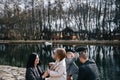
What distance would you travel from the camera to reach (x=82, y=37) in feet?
183

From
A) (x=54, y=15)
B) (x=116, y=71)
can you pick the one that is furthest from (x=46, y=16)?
(x=116, y=71)

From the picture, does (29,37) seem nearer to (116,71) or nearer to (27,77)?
(116,71)

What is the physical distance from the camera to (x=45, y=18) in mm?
58125

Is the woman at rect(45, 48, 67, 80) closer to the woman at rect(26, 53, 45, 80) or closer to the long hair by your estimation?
the woman at rect(26, 53, 45, 80)

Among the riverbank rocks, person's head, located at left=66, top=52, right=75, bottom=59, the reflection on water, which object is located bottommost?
the reflection on water

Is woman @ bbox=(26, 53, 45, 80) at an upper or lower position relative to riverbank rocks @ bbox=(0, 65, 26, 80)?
upper

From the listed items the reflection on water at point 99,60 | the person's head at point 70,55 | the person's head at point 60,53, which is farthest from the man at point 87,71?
the reflection on water at point 99,60

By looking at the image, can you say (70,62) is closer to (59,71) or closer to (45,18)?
(59,71)

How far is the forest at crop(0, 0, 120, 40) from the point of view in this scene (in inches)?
2154

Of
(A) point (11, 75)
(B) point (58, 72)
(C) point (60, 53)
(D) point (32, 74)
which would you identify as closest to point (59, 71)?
(B) point (58, 72)

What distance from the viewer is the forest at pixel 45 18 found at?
180 feet

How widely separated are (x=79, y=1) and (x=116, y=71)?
38410 millimetres

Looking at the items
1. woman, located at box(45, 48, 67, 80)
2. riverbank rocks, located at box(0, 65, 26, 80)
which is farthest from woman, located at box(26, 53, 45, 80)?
riverbank rocks, located at box(0, 65, 26, 80)

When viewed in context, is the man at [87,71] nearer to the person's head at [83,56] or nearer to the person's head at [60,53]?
the person's head at [83,56]
